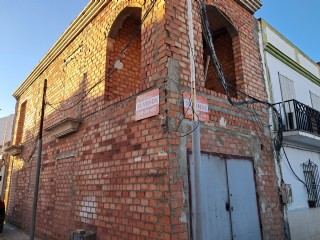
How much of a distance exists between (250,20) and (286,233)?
187 inches

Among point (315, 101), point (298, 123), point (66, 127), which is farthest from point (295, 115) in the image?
point (66, 127)

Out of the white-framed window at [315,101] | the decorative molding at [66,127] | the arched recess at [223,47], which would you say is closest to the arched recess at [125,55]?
the decorative molding at [66,127]

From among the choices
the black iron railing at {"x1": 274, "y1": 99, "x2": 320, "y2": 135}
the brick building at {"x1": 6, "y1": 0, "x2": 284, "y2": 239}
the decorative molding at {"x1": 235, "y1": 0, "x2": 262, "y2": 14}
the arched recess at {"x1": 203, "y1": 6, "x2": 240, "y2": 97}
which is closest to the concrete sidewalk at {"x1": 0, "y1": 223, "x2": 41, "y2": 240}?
the brick building at {"x1": 6, "y1": 0, "x2": 284, "y2": 239}

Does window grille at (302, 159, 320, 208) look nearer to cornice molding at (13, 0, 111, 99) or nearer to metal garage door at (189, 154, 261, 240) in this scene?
metal garage door at (189, 154, 261, 240)

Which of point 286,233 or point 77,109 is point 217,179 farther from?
point 77,109

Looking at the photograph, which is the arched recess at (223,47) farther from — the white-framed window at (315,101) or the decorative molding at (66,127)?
the white-framed window at (315,101)

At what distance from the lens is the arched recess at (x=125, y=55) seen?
5238 millimetres

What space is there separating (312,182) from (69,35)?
24.7 feet

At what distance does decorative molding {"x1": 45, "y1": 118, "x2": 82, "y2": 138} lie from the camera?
18.3 ft

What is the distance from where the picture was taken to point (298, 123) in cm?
611

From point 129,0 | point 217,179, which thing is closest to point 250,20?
point 129,0

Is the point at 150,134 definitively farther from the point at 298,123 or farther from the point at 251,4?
the point at 251,4

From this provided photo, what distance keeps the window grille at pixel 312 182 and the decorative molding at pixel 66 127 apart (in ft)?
18.4

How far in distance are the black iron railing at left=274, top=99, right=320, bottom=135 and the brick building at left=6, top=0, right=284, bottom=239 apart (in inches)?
34.1
